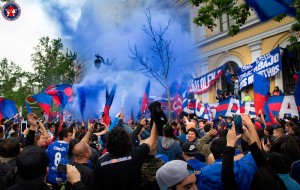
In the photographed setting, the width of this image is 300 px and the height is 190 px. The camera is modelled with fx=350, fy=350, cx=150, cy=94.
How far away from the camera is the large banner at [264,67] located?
1650cm

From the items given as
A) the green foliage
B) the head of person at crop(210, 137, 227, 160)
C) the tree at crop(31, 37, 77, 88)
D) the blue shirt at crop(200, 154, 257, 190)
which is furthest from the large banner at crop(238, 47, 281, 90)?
the tree at crop(31, 37, 77, 88)

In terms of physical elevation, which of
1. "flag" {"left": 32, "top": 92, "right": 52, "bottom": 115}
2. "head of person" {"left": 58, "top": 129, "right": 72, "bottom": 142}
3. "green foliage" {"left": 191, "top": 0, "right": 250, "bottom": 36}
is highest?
"green foliage" {"left": 191, "top": 0, "right": 250, "bottom": 36}

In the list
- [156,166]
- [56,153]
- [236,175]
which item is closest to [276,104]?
[56,153]

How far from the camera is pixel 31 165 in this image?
2.61 meters

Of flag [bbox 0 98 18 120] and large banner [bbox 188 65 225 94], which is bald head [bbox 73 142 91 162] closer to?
flag [bbox 0 98 18 120]

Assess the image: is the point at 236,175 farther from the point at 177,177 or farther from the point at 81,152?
the point at 81,152

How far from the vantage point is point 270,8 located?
4.88m

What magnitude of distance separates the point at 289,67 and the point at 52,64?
29175mm

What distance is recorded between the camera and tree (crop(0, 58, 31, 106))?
45875 millimetres

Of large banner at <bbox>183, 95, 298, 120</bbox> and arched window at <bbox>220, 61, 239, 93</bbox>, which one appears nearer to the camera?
large banner at <bbox>183, 95, 298, 120</bbox>

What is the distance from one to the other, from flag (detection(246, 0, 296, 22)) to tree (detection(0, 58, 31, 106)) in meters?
43.5

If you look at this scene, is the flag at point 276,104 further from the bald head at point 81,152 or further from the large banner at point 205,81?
the large banner at point 205,81

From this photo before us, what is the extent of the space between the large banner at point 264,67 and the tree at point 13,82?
33739mm

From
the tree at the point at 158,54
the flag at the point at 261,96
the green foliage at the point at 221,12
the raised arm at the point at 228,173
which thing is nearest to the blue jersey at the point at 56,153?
the raised arm at the point at 228,173
